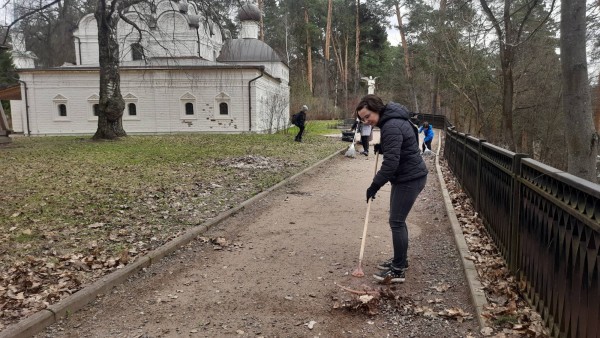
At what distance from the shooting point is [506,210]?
5094 mm

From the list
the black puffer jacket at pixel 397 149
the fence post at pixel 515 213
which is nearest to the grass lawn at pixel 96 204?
the black puffer jacket at pixel 397 149

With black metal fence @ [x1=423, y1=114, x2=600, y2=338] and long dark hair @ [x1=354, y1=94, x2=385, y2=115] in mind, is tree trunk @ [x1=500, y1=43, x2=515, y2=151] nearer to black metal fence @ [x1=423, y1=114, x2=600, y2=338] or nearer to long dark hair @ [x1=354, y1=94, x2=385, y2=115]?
black metal fence @ [x1=423, y1=114, x2=600, y2=338]

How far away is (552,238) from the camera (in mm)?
3381

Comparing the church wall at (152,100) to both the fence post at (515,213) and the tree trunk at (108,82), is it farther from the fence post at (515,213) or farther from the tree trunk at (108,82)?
the fence post at (515,213)

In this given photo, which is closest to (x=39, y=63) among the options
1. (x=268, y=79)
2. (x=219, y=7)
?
(x=268, y=79)

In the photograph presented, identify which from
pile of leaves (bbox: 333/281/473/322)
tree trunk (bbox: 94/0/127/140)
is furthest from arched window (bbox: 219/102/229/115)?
pile of leaves (bbox: 333/281/473/322)

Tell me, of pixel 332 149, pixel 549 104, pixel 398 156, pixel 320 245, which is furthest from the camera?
pixel 549 104

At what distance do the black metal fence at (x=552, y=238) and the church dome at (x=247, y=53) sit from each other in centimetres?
3546

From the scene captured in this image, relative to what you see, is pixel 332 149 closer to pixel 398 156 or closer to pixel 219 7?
pixel 219 7

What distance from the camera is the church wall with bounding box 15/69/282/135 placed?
31.7 metres

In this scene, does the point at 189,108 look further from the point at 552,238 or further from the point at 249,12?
the point at 552,238

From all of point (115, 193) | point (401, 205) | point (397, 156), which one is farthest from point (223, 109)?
point (397, 156)

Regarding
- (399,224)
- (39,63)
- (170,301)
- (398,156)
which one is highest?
(39,63)

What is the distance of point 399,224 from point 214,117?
28499 millimetres
